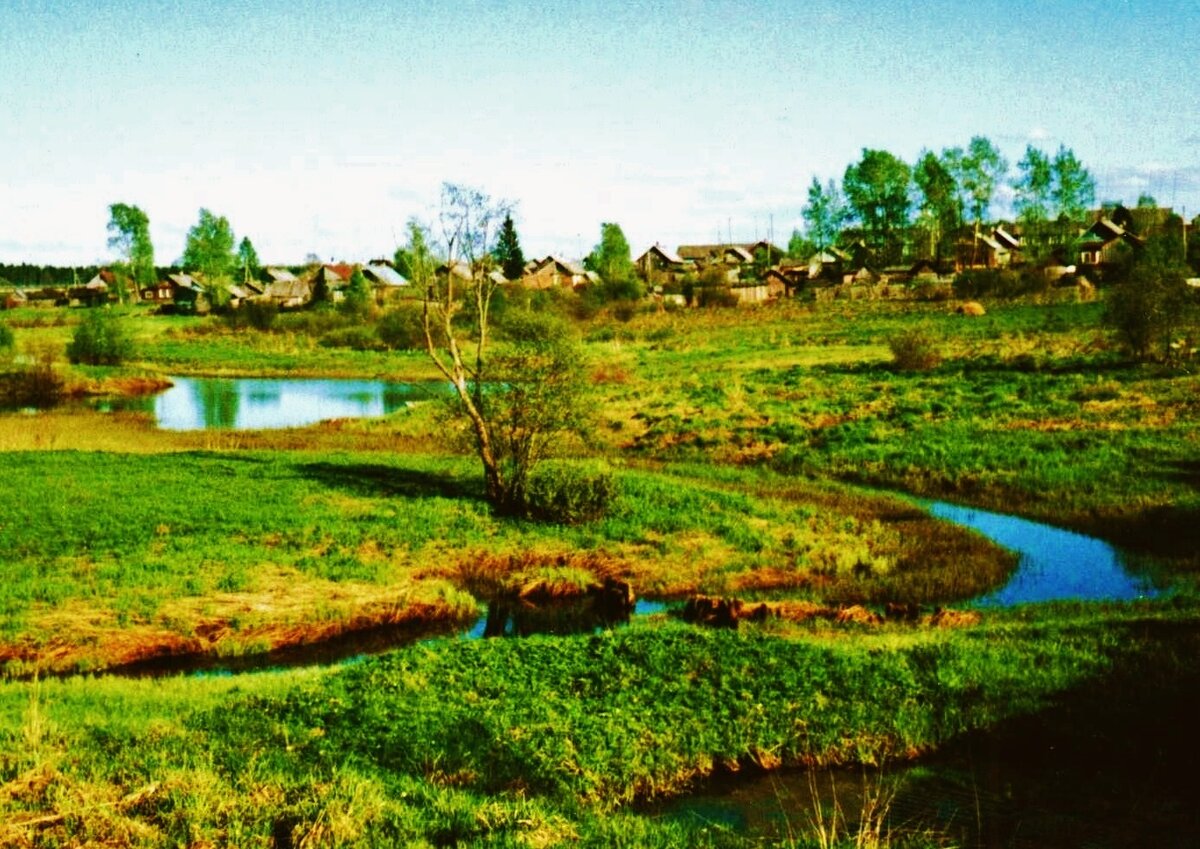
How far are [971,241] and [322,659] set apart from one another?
113713 mm

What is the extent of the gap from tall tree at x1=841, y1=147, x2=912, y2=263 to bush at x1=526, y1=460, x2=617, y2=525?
343ft

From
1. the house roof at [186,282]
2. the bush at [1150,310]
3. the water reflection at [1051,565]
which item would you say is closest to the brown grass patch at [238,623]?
the water reflection at [1051,565]

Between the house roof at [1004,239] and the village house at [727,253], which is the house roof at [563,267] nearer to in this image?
the village house at [727,253]

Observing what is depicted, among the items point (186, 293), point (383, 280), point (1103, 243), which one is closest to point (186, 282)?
point (186, 293)

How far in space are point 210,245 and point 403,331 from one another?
62.4 meters

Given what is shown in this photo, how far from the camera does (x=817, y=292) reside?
107 metres

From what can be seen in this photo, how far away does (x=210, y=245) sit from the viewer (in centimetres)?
12850

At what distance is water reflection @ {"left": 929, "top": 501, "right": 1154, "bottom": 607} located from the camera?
18.9 m

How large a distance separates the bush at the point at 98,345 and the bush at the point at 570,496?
5512 cm

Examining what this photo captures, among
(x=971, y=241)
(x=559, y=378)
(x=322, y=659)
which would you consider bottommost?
(x=322, y=659)

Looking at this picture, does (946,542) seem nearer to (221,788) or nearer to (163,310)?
(221,788)

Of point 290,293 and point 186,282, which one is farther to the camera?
point 186,282

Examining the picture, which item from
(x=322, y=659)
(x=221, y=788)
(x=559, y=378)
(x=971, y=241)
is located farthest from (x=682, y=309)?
(x=221, y=788)

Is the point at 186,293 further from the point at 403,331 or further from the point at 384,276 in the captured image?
the point at 403,331
